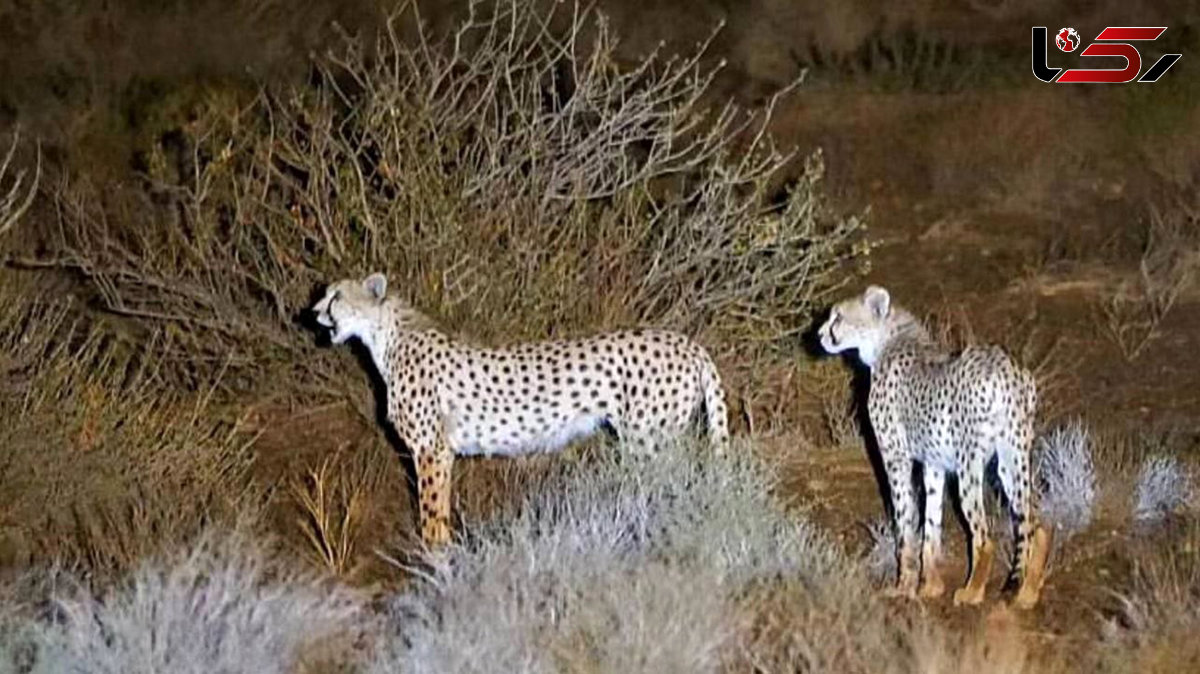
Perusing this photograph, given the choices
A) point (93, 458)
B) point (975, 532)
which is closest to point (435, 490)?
point (93, 458)

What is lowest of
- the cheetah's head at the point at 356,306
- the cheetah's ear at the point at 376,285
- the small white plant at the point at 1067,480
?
the small white plant at the point at 1067,480

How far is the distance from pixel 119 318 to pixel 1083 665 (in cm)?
449

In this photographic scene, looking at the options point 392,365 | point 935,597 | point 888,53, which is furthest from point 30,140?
point 935,597

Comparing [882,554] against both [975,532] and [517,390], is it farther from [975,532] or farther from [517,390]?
[517,390]

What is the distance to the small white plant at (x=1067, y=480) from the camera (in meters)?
7.69

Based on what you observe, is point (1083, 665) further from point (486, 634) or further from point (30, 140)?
point (30, 140)

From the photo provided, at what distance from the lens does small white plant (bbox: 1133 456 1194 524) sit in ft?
25.3

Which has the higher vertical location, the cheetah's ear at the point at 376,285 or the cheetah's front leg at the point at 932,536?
the cheetah's ear at the point at 376,285

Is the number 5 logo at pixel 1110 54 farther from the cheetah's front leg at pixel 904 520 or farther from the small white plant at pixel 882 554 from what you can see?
the cheetah's front leg at pixel 904 520

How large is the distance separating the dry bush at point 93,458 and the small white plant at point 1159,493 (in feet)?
9.08

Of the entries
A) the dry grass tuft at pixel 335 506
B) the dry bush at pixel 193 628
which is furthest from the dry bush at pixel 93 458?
the dry bush at pixel 193 628

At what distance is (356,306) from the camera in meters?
7.66

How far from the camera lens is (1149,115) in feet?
49.0

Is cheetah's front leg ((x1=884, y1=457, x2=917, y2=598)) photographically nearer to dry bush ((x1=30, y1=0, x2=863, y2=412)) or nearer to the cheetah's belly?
the cheetah's belly
